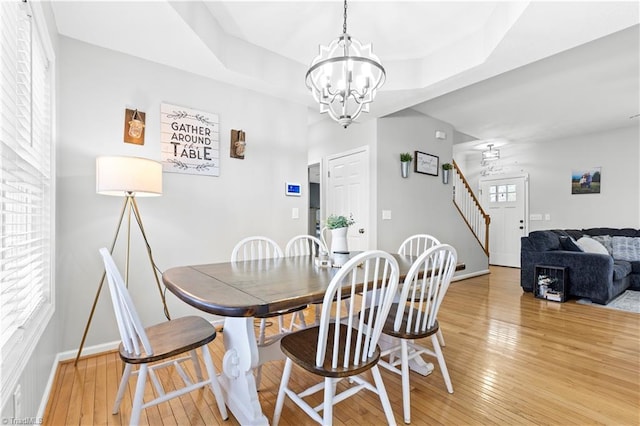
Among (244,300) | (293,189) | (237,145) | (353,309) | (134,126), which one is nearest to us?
(244,300)

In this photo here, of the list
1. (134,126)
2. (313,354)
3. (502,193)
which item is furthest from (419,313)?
(502,193)

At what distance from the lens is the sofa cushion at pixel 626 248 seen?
14.3ft

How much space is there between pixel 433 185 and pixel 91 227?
426 centimetres

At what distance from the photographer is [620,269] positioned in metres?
3.83

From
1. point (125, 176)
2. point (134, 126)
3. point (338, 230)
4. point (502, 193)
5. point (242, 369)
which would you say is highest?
point (134, 126)

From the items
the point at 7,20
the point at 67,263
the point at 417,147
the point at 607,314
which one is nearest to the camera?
the point at 7,20

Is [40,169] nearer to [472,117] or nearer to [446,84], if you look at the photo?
[446,84]

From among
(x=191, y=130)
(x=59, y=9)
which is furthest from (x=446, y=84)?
(x=59, y=9)

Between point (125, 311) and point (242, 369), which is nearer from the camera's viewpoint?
point (125, 311)

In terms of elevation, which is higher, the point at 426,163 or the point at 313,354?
the point at 426,163

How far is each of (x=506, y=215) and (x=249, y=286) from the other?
21.9 ft

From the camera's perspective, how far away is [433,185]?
471cm

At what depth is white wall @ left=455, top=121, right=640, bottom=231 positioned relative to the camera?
5.12m

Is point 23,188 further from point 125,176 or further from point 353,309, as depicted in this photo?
point 353,309
